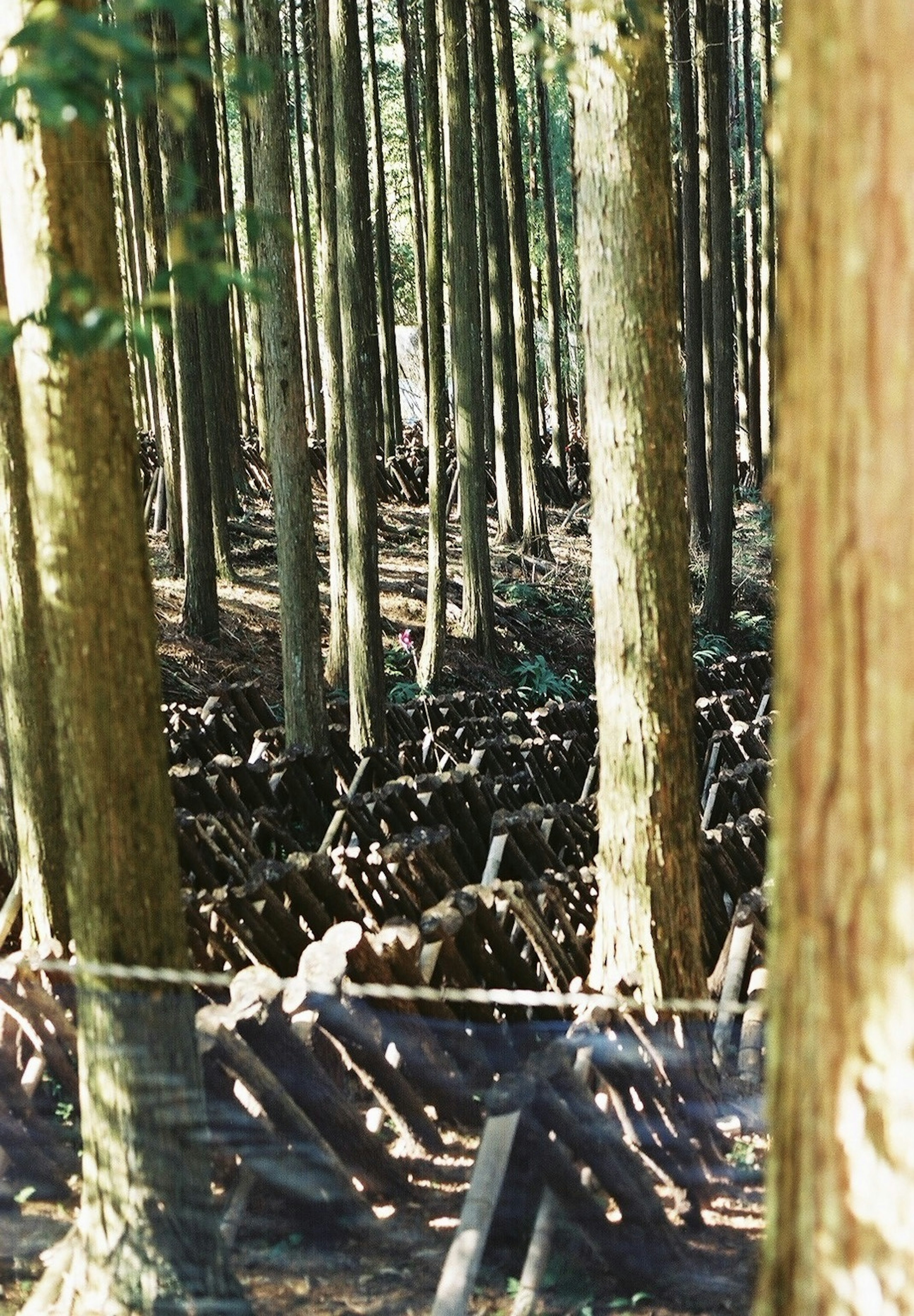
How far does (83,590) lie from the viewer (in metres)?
3.58

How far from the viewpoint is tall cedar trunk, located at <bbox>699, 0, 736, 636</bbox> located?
676 inches

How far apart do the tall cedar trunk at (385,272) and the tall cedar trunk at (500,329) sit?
433 centimetres

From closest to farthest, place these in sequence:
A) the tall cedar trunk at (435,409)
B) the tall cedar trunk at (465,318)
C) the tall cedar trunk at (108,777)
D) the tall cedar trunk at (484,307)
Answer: the tall cedar trunk at (108,777), the tall cedar trunk at (465,318), the tall cedar trunk at (435,409), the tall cedar trunk at (484,307)

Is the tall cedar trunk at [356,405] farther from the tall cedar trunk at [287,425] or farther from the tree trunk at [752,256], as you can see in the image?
the tree trunk at [752,256]

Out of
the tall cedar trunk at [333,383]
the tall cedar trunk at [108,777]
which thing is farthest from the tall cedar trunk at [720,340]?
the tall cedar trunk at [108,777]

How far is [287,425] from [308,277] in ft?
59.1

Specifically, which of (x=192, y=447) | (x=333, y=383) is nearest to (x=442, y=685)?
(x=192, y=447)

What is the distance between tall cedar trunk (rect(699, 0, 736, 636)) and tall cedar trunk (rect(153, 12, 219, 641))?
6.39 metres

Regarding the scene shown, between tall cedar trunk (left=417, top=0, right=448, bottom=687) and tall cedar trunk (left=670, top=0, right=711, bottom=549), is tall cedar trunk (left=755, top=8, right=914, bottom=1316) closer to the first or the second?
tall cedar trunk (left=417, top=0, right=448, bottom=687)

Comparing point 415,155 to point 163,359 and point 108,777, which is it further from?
point 108,777

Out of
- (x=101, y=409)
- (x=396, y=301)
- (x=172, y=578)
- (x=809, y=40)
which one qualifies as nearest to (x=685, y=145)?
(x=172, y=578)

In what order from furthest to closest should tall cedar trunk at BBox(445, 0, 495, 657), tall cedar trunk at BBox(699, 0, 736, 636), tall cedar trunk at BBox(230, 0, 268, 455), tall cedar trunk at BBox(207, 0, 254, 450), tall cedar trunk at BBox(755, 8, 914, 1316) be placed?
tall cedar trunk at BBox(699, 0, 736, 636) → tall cedar trunk at BBox(207, 0, 254, 450) → tall cedar trunk at BBox(445, 0, 495, 657) → tall cedar trunk at BBox(230, 0, 268, 455) → tall cedar trunk at BBox(755, 8, 914, 1316)

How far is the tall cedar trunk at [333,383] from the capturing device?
11.9m

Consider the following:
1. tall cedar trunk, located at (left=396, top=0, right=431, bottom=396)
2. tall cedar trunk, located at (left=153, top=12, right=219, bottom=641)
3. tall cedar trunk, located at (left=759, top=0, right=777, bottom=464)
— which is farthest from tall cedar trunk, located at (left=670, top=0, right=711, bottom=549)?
tall cedar trunk, located at (left=153, top=12, right=219, bottom=641)
